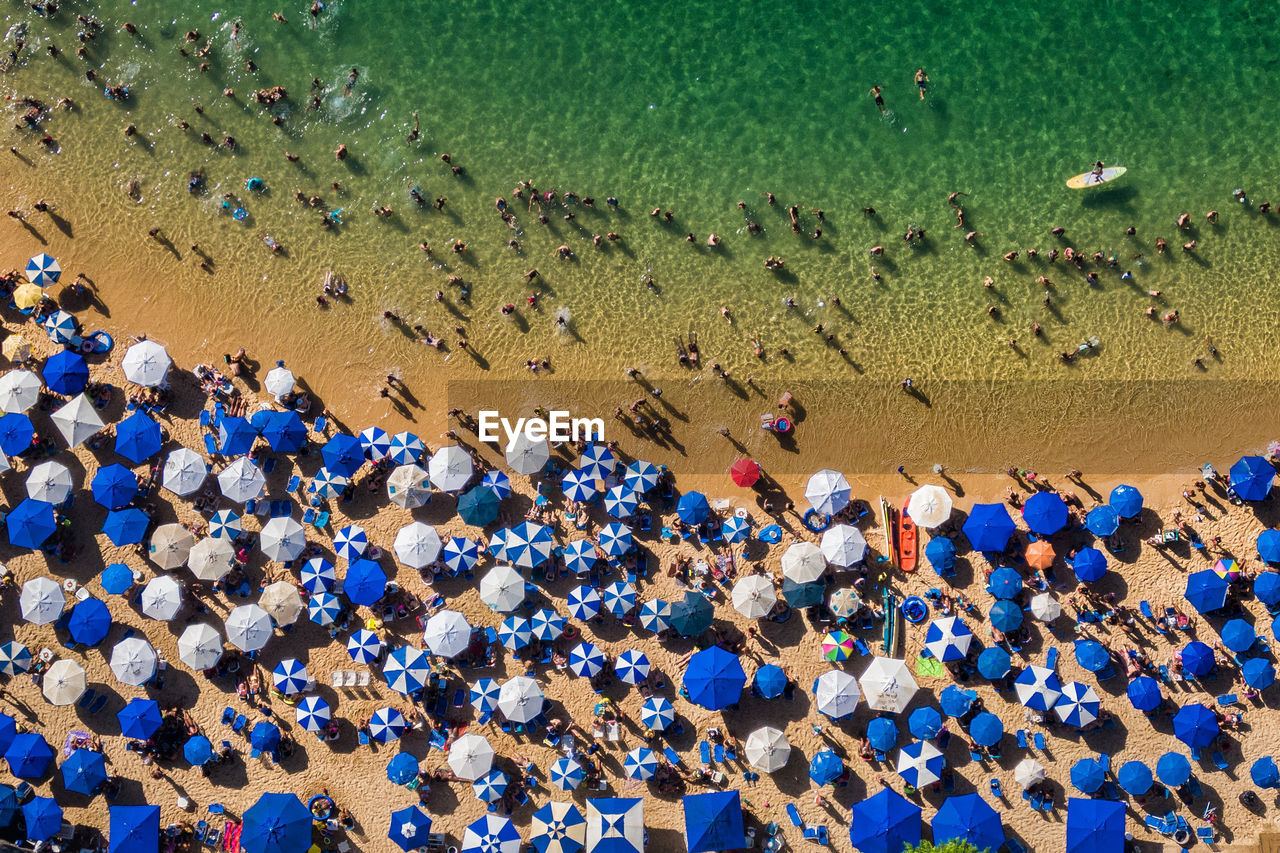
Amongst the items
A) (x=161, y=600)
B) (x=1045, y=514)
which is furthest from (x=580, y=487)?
(x=1045, y=514)

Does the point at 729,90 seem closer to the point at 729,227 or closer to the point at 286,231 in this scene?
the point at 729,227

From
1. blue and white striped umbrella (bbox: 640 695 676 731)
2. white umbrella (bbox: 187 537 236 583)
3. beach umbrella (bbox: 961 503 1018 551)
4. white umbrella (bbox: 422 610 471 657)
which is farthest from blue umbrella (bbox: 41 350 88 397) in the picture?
beach umbrella (bbox: 961 503 1018 551)

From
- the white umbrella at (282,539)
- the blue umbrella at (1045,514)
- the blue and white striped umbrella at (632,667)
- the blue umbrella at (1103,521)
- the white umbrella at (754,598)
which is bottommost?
the white umbrella at (282,539)

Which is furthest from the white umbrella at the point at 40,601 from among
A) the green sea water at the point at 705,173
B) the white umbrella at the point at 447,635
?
the white umbrella at the point at 447,635

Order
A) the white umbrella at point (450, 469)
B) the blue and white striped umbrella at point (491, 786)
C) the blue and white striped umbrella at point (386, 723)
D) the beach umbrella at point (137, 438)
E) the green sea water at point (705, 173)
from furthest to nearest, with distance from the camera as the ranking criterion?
1. the green sea water at point (705, 173)
2. the beach umbrella at point (137, 438)
3. the white umbrella at point (450, 469)
4. the blue and white striped umbrella at point (386, 723)
5. the blue and white striped umbrella at point (491, 786)

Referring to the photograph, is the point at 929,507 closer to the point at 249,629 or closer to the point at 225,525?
the point at 249,629

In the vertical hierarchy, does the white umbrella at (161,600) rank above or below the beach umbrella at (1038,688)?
below

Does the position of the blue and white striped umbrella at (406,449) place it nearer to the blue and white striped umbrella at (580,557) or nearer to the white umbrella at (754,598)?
the blue and white striped umbrella at (580,557)
